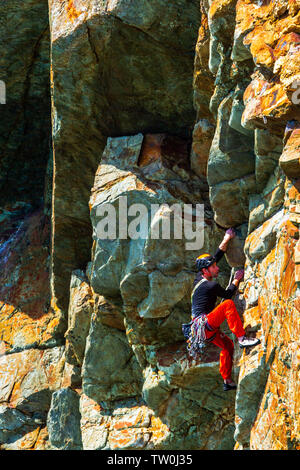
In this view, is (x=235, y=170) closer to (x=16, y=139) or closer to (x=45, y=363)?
(x=45, y=363)

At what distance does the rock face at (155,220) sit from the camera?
10.3 meters

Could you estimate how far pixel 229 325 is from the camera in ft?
36.6

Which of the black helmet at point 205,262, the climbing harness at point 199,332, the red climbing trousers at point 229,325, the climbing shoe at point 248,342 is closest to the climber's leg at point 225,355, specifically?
the red climbing trousers at point 229,325

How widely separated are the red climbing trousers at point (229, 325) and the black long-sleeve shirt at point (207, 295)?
0.33 m

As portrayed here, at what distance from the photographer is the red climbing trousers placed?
36.7 ft

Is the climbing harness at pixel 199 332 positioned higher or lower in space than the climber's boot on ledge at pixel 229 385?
higher

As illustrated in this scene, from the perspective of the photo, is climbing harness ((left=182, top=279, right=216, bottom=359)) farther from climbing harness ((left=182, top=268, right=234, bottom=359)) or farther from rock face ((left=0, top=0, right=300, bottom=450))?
rock face ((left=0, top=0, right=300, bottom=450))

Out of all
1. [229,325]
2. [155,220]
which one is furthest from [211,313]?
[155,220]

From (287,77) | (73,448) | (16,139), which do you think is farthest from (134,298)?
(16,139)

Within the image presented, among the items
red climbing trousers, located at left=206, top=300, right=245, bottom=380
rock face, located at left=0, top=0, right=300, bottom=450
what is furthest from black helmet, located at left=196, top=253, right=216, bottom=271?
red climbing trousers, located at left=206, top=300, right=245, bottom=380

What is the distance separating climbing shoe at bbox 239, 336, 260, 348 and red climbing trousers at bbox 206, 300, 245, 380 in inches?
4.8

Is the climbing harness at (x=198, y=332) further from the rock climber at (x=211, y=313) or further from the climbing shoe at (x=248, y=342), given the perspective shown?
the climbing shoe at (x=248, y=342)

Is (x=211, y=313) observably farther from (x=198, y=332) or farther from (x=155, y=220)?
(x=155, y=220)

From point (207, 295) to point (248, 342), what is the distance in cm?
151
